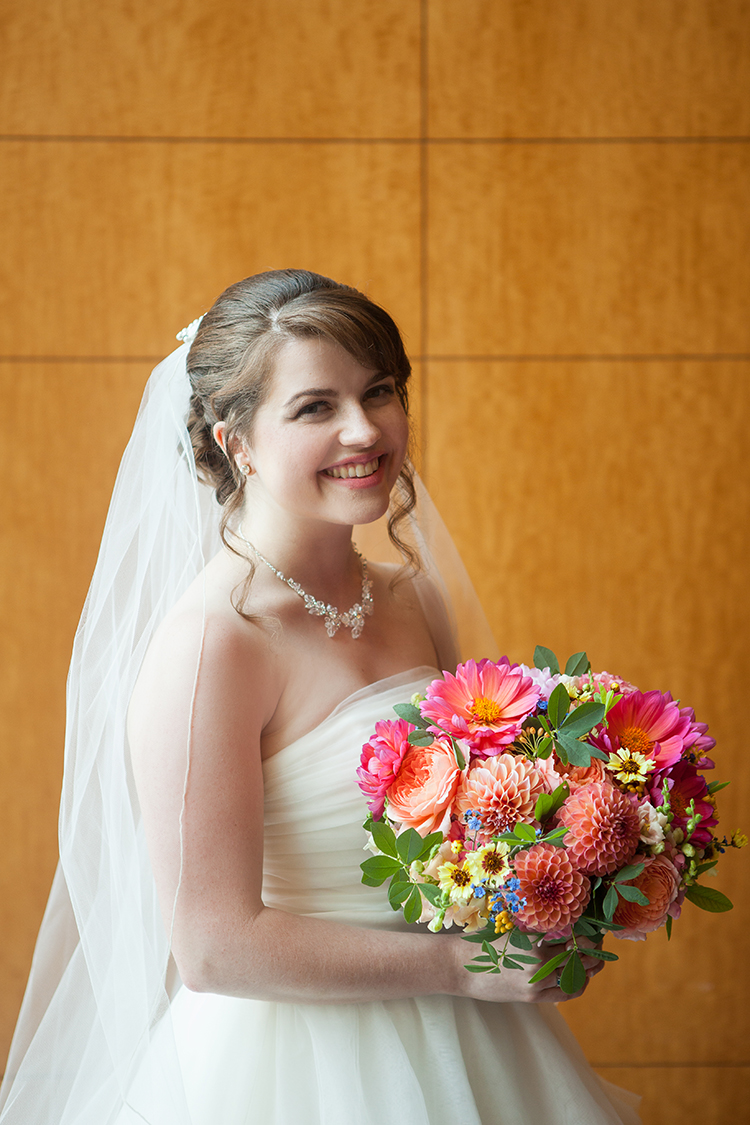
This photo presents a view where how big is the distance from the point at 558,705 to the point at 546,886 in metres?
0.22

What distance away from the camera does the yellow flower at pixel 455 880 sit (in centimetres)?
110

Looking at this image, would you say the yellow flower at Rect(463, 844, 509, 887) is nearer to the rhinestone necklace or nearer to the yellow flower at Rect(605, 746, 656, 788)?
the yellow flower at Rect(605, 746, 656, 788)

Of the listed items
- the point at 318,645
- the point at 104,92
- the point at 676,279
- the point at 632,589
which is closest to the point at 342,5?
the point at 104,92

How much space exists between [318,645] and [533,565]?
150cm

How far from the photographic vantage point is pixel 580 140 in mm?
2758

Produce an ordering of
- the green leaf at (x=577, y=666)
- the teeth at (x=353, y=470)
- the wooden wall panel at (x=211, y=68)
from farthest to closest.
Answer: the wooden wall panel at (x=211, y=68) → the teeth at (x=353, y=470) → the green leaf at (x=577, y=666)

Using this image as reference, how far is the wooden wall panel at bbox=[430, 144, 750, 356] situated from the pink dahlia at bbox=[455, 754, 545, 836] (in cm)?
191

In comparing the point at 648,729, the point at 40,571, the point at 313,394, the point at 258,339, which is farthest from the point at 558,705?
the point at 40,571

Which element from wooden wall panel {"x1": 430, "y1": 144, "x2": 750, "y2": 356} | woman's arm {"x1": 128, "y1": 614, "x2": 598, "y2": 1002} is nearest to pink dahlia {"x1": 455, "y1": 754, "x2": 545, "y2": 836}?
woman's arm {"x1": 128, "y1": 614, "x2": 598, "y2": 1002}

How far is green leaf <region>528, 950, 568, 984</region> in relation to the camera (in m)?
1.16

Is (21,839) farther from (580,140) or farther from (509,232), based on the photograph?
(580,140)

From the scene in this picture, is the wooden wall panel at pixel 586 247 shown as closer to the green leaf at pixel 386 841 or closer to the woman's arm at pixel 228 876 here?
the woman's arm at pixel 228 876

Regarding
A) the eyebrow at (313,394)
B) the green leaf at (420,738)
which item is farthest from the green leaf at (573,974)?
the eyebrow at (313,394)

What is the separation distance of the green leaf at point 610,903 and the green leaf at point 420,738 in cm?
29
